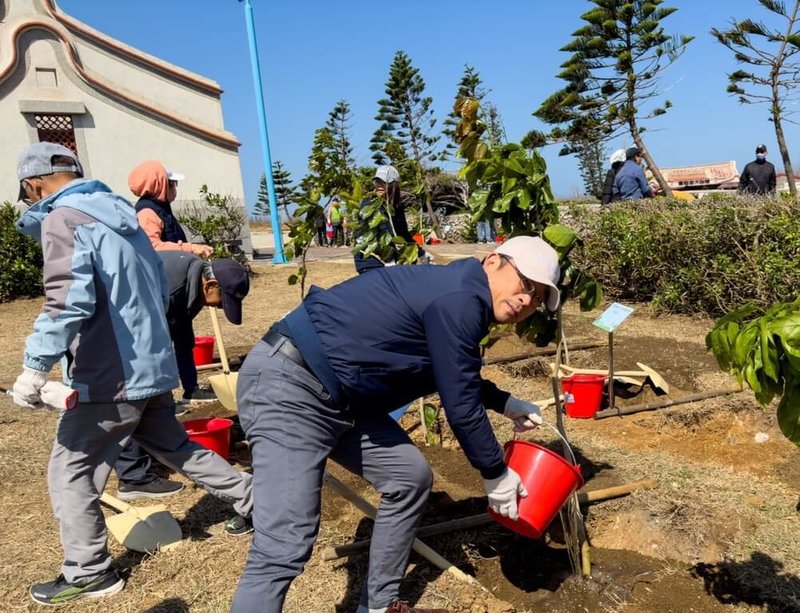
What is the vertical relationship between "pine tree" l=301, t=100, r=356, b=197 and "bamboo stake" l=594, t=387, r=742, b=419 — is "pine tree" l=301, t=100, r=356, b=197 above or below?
above

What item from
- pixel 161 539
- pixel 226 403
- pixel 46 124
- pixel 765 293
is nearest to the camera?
pixel 161 539

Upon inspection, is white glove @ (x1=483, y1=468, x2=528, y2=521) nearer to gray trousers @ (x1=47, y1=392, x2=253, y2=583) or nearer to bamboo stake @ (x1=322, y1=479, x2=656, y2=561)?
bamboo stake @ (x1=322, y1=479, x2=656, y2=561)

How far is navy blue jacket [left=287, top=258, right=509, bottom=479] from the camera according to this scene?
1.85 metres

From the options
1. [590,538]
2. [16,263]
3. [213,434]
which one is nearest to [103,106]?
[16,263]

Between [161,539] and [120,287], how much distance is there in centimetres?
120

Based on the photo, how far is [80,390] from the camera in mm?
2408

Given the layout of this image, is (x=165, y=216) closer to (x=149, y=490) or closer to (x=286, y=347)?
(x=149, y=490)

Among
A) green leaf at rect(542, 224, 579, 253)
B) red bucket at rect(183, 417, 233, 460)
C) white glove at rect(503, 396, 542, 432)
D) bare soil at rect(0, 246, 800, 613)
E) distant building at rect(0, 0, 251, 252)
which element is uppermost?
distant building at rect(0, 0, 251, 252)

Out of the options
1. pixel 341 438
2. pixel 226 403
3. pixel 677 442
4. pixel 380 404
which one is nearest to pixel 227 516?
pixel 226 403

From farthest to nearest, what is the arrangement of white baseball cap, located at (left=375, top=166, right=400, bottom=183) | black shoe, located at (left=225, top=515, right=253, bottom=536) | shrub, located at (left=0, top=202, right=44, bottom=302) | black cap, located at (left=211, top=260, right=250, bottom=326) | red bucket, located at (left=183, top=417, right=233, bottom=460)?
shrub, located at (left=0, top=202, right=44, bottom=302), white baseball cap, located at (left=375, top=166, right=400, bottom=183), red bucket, located at (left=183, top=417, right=233, bottom=460), black cap, located at (left=211, top=260, right=250, bottom=326), black shoe, located at (left=225, top=515, right=253, bottom=536)

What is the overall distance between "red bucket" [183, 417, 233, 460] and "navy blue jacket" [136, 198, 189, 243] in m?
1.38

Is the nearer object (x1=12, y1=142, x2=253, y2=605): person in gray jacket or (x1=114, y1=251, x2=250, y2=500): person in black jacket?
(x1=12, y1=142, x2=253, y2=605): person in gray jacket

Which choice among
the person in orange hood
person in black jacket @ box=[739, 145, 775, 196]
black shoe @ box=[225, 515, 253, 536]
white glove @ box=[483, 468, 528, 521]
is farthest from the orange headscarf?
person in black jacket @ box=[739, 145, 775, 196]

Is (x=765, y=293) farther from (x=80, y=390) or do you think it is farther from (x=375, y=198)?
(x=80, y=390)
